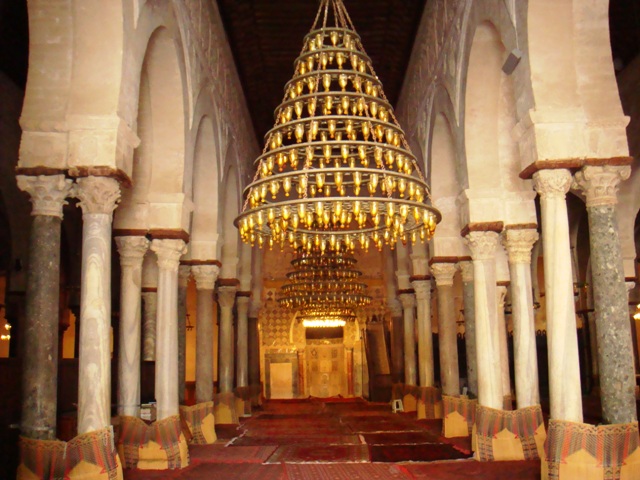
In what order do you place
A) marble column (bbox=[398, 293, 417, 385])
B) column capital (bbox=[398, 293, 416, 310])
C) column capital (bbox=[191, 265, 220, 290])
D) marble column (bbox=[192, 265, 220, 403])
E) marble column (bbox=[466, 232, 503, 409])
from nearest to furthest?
1. marble column (bbox=[466, 232, 503, 409])
2. marble column (bbox=[192, 265, 220, 403])
3. column capital (bbox=[191, 265, 220, 290])
4. marble column (bbox=[398, 293, 417, 385])
5. column capital (bbox=[398, 293, 416, 310])

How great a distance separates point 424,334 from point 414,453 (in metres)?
5.37

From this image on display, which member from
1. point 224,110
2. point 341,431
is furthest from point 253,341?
point 224,110

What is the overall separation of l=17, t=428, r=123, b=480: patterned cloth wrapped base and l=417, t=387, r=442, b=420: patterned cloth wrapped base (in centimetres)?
964

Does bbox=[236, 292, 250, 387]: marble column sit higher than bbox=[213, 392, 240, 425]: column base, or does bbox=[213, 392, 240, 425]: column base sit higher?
bbox=[236, 292, 250, 387]: marble column

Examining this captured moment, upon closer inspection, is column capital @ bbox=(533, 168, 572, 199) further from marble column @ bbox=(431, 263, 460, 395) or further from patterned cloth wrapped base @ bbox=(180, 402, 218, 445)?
patterned cloth wrapped base @ bbox=(180, 402, 218, 445)

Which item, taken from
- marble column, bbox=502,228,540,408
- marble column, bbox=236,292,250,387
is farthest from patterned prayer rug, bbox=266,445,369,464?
marble column, bbox=236,292,250,387

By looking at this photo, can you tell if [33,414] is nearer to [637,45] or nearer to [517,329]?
[517,329]

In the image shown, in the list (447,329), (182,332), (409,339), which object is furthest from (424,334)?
(182,332)

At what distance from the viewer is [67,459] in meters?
6.21

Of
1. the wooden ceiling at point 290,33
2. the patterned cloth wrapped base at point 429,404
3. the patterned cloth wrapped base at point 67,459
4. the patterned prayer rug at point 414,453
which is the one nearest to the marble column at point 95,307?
the patterned cloth wrapped base at point 67,459

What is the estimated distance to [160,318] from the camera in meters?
9.52

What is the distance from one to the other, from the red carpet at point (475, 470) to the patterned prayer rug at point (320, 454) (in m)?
1.12

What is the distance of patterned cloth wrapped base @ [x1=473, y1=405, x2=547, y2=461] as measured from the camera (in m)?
8.94

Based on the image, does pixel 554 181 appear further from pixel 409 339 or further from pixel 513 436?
pixel 409 339
